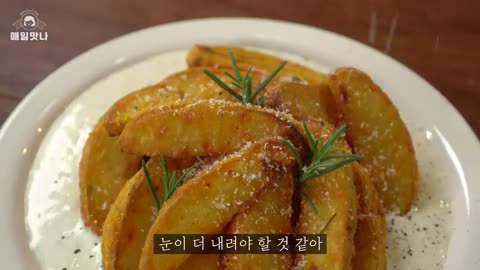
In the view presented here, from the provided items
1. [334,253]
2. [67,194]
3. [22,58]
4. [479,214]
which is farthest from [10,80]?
[479,214]

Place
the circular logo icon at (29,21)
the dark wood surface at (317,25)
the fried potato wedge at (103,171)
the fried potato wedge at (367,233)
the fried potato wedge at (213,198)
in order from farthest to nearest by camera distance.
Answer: the circular logo icon at (29,21) → the dark wood surface at (317,25) → the fried potato wedge at (103,171) → the fried potato wedge at (367,233) → the fried potato wedge at (213,198)

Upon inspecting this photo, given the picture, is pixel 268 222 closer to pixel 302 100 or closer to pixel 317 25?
pixel 302 100

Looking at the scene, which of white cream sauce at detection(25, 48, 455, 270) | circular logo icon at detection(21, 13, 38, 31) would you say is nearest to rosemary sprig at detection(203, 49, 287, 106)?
white cream sauce at detection(25, 48, 455, 270)

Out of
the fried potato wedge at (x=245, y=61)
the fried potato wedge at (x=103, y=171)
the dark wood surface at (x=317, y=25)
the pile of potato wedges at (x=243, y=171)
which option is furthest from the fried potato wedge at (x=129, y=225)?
the dark wood surface at (x=317, y=25)

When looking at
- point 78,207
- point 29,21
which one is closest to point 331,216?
point 78,207

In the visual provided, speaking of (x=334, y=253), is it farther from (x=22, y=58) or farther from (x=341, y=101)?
(x=22, y=58)

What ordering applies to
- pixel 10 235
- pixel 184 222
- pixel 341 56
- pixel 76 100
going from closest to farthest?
pixel 184 222 → pixel 10 235 → pixel 76 100 → pixel 341 56

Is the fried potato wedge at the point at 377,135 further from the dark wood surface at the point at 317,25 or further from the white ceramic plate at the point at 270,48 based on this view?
the dark wood surface at the point at 317,25
